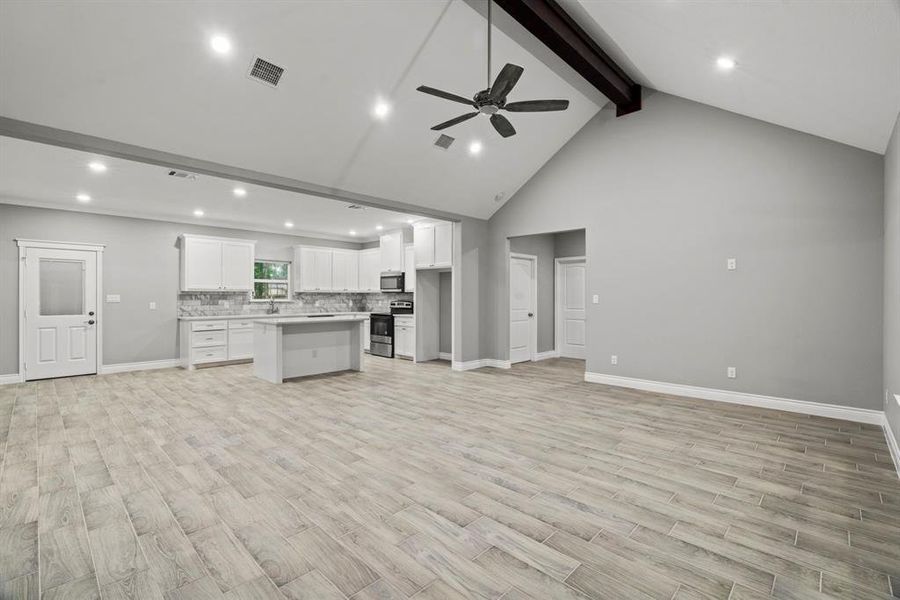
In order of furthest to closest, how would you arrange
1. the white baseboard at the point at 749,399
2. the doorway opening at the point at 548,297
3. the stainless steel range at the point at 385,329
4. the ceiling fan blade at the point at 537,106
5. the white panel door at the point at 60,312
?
1. the stainless steel range at the point at 385,329
2. the doorway opening at the point at 548,297
3. the white panel door at the point at 60,312
4. the white baseboard at the point at 749,399
5. the ceiling fan blade at the point at 537,106

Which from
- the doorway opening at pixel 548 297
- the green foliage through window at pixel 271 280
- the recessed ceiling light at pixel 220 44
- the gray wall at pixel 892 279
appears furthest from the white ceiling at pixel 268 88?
the green foliage through window at pixel 271 280

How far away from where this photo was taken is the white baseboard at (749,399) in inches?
161

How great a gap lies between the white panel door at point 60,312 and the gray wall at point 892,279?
10.0 m

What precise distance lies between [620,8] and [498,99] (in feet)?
4.98

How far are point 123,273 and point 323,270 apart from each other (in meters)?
3.63

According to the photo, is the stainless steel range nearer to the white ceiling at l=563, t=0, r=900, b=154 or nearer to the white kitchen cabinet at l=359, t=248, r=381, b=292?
the white kitchen cabinet at l=359, t=248, r=381, b=292

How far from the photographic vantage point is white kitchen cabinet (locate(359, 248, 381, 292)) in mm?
9642

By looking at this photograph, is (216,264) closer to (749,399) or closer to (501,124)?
(501,124)

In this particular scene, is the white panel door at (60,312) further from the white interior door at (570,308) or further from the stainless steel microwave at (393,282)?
the white interior door at (570,308)

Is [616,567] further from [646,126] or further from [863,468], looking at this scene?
[646,126]

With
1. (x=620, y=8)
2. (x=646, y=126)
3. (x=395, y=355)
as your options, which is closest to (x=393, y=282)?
(x=395, y=355)

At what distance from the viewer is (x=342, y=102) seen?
4.14 metres

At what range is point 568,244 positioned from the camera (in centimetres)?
842

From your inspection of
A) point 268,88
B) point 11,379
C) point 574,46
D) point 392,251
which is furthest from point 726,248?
Answer: point 11,379
